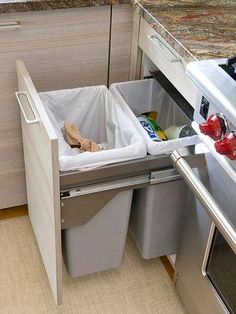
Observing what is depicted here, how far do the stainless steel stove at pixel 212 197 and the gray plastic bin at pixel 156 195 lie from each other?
11 cm

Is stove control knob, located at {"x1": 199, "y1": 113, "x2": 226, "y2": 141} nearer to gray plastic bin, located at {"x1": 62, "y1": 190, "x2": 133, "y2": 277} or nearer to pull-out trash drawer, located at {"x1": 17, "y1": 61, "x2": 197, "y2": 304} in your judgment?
pull-out trash drawer, located at {"x1": 17, "y1": 61, "x2": 197, "y2": 304}

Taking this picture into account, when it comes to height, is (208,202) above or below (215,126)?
below

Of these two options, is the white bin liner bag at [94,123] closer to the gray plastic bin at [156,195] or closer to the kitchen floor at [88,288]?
the gray plastic bin at [156,195]

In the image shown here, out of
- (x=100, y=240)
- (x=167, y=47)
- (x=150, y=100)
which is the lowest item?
(x=100, y=240)

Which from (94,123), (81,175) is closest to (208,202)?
(81,175)

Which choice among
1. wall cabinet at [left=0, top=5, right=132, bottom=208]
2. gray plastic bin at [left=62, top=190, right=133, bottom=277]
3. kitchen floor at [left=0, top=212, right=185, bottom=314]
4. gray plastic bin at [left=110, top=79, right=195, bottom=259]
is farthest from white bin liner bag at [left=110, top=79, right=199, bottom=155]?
kitchen floor at [left=0, top=212, right=185, bottom=314]

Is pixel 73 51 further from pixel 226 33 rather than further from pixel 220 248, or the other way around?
pixel 220 248

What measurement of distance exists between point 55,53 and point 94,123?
0.26m

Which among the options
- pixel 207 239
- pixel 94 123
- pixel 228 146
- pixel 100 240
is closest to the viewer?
pixel 228 146

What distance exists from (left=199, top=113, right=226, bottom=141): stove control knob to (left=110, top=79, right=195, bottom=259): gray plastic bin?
32 cm

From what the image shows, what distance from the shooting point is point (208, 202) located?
4.00ft

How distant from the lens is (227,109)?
108 cm

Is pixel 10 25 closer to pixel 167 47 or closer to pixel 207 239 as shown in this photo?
pixel 167 47

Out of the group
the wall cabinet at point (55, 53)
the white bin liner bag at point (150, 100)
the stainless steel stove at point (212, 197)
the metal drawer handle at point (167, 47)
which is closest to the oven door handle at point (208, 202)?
the stainless steel stove at point (212, 197)
